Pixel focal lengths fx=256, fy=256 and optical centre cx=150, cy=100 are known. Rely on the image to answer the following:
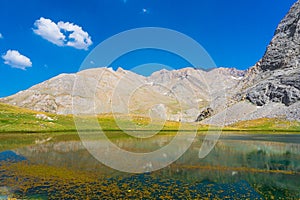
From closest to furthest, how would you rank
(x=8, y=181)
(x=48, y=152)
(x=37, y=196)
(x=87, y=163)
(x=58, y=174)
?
(x=37, y=196) → (x=8, y=181) → (x=58, y=174) → (x=87, y=163) → (x=48, y=152)

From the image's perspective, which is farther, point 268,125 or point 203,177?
point 268,125

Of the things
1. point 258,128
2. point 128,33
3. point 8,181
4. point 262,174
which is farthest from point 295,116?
point 8,181

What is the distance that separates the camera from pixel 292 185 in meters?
30.1

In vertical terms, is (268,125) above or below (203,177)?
above

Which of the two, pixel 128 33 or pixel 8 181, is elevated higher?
pixel 128 33

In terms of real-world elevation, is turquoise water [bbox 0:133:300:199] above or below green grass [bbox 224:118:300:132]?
below

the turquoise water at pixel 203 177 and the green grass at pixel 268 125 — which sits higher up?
the green grass at pixel 268 125

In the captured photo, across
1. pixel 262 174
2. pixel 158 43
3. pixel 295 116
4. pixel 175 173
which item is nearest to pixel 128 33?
pixel 158 43

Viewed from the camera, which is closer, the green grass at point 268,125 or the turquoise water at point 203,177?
the turquoise water at point 203,177

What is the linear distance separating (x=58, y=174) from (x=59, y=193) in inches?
346

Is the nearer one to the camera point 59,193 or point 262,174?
point 59,193

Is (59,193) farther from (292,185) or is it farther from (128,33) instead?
(292,185)

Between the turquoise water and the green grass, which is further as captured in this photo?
the green grass

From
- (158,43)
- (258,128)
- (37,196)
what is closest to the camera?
(37,196)
